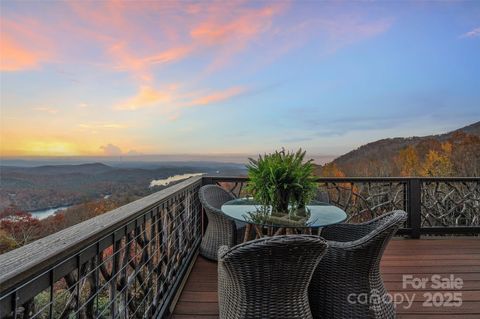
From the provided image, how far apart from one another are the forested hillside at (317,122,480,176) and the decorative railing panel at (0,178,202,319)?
6.56 meters

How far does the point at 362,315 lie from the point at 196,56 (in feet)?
17.6

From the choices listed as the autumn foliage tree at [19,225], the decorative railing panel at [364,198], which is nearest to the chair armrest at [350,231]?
the decorative railing panel at [364,198]

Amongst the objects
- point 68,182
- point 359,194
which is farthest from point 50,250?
point 68,182

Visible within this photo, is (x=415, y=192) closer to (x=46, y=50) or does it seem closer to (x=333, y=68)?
(x=333, y=68)

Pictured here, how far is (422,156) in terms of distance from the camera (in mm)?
9242

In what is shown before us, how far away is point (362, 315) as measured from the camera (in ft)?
6.27

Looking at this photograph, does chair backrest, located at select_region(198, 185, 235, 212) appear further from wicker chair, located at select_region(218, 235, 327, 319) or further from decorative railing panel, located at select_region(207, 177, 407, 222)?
wicker chair, located at select_region(218, 235, 327, 319)

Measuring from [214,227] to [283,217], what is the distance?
1.26 m

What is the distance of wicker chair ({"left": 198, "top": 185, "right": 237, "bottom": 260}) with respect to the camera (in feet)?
10.6

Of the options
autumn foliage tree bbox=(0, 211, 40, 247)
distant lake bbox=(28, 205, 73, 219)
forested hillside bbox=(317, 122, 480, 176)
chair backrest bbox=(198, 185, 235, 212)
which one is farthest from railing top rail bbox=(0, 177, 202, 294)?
forested hillside bbox=(317, 122, 480, 176)

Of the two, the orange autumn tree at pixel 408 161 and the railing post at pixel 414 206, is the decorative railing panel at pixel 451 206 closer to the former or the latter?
the railing post at pixel 414 206

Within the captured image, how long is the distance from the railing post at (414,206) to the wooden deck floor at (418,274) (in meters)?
0.21

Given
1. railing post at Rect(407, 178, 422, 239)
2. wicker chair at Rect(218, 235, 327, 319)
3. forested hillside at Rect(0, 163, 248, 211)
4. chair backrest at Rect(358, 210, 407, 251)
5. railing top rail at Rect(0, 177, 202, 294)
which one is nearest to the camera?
railing top rail at Rect(0, 177, 202, 294)

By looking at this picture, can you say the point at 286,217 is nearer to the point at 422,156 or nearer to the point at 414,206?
the point at 414,206
